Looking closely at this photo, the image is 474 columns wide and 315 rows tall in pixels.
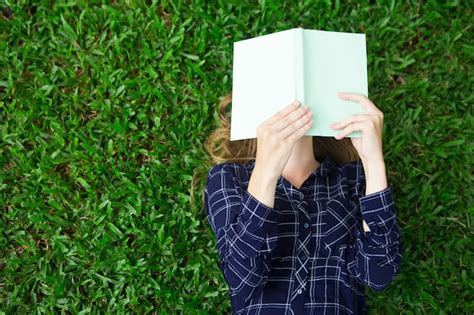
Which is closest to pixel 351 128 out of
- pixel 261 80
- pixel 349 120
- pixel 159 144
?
pixel 349 120

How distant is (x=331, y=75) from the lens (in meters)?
1.80

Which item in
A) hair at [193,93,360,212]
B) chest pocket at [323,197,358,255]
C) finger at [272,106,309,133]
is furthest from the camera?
hair at [193,93,360,212]

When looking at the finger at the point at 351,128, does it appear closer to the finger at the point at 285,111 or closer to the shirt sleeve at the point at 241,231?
the finger at the point at 285,111

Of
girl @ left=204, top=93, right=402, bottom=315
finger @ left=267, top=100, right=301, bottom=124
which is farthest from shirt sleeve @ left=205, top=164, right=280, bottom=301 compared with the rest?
finger @ left=267, top=100, right=301, bottom=124

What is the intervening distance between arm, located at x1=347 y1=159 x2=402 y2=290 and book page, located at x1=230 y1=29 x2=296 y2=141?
416 mm

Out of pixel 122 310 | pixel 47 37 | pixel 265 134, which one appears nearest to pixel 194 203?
pixel 122 310

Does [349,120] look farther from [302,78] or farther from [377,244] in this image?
[377,244]

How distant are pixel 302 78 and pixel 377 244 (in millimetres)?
647

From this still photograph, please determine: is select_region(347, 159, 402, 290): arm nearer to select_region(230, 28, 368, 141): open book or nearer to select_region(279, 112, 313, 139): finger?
select_region(230, 28, 368, 141): open book

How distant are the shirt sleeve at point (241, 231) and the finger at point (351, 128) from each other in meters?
0.34

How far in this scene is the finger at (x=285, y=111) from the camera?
1712 millimetres

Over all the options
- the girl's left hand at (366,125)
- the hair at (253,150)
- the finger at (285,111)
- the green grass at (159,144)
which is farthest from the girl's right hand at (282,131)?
the green grass at (159,144)

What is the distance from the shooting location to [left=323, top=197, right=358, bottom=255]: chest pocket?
197cm

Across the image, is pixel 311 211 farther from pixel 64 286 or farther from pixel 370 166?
pixel 64 286
